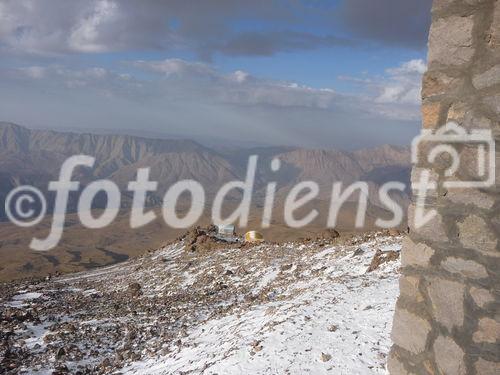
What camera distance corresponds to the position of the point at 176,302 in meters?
16.8

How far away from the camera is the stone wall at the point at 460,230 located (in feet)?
12.1

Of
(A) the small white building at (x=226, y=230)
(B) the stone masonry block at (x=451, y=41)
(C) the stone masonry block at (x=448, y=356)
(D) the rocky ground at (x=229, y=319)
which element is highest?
(B) the stone masonry block at (x=451, y=41)

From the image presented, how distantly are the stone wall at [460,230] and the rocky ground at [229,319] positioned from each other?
10.9 feet

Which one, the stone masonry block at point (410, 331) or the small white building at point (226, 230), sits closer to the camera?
the stone masonry block at point (410, 331)

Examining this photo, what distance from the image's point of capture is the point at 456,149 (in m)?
3.97

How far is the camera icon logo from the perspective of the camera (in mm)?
3729

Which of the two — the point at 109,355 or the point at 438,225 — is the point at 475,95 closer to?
the point at 438,225

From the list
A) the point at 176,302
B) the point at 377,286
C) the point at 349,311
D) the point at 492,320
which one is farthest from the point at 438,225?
the point at 176,302

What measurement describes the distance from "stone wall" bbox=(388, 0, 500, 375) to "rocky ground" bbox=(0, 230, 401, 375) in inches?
131

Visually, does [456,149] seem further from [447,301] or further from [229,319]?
[229,319]

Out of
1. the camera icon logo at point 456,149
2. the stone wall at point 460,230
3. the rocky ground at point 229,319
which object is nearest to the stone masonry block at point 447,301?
the stone wall at point 460,230

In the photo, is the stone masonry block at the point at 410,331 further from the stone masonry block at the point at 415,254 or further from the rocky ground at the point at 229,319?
the rocky ground at the point at 229,319

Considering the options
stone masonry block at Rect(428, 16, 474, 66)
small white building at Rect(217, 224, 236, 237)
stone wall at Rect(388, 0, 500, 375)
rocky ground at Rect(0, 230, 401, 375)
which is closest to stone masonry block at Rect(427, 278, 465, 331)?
stone wall at Rect(388, 0, 500, 375)

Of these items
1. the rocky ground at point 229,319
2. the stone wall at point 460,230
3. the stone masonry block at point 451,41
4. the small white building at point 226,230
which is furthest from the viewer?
the small white building at point 226,230
